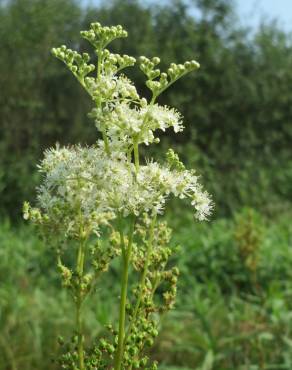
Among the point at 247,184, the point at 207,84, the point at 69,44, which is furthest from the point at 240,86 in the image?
the point at 69,44

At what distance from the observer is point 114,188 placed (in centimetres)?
104

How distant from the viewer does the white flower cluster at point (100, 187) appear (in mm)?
1037

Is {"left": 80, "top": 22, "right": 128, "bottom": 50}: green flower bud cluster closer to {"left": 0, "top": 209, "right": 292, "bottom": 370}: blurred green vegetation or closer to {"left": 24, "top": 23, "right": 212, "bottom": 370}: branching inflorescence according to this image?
{"left": 24, "top": 23, "right": 212, "bottom": 370}: branching inflorescence

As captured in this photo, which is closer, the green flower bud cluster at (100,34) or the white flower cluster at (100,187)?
the white flower cluster at (100,187)

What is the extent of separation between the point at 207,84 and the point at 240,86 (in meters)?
0.63

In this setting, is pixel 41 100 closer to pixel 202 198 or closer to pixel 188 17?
pixel 188 17

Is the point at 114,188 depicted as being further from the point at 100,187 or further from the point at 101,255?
the point at 101,255

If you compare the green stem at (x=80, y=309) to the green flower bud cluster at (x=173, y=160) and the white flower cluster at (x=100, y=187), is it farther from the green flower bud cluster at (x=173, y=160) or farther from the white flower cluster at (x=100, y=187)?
the green flower bud cluster at (x=173, y=160)

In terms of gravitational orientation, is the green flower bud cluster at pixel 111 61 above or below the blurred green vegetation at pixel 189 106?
below

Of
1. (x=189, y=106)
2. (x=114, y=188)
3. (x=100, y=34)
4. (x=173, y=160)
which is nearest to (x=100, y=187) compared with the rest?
(x=114, y=188)

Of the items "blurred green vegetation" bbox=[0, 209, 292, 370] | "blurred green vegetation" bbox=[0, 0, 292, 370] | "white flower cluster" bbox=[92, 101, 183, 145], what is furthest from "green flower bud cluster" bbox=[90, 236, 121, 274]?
"blurred green vegetation" bbox=[0, 0, 292, 370]

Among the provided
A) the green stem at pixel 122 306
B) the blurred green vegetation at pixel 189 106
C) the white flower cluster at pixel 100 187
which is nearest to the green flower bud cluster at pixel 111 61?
the white flower cluster at pixel 100 187

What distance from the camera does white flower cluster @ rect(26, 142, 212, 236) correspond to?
1.04 meters

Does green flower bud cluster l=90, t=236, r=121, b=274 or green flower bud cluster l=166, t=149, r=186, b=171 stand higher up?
green flower bud cluster l=166, t=149, r=186, b=171
